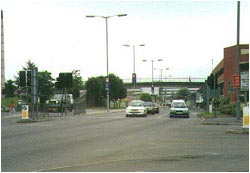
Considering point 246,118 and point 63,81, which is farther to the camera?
point 63,81

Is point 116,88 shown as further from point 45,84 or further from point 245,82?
point 245,82

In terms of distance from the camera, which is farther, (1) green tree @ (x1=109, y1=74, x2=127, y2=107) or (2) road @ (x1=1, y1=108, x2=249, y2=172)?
(1) green tree @ (x1=109, y1=74, x2=127, y2=107)

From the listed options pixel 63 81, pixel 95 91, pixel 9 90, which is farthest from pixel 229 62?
pixel 63 81

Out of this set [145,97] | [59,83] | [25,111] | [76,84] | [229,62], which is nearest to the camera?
[25,111]

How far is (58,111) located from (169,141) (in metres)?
40.7

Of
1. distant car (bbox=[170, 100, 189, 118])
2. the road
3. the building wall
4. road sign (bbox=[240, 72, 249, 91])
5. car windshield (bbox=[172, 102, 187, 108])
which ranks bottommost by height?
the road

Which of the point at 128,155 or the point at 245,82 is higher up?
the point at 245,82

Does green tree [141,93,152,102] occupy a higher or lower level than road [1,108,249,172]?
higher

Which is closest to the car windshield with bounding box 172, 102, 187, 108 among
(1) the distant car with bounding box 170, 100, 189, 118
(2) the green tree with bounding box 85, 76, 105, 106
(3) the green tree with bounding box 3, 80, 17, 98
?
(1) the distant car with bounding box 170, 100, 189, 118

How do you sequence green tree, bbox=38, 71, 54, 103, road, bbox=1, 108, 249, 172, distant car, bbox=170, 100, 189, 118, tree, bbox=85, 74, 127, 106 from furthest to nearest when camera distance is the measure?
tree, bbox=85, 74, 127, 106 → green tree, bbox=38, 71, 54, 103 → distant car, bbox=170, 100, 189, 118 → road, bbox=1, 108, 249, 172

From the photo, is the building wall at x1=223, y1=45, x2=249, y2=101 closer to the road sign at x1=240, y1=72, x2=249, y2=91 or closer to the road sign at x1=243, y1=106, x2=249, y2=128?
the road sign at x1=240, y1=72, x2=249, y2=91

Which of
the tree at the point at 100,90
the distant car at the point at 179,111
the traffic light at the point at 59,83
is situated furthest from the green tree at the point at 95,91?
the distant car at the point at 179,111

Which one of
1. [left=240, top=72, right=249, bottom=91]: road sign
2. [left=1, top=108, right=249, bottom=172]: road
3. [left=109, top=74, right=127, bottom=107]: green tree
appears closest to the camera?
[left=1, top=108, right=249, bottom=172]: road

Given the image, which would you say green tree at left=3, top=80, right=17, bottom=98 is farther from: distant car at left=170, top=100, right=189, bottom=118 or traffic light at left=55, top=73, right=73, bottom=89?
distant car at left=170, top=100, right=189, bottom=118
